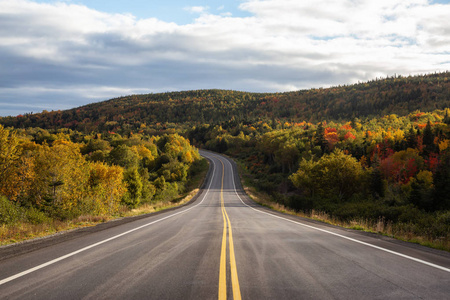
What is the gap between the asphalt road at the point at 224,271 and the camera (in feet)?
14.9

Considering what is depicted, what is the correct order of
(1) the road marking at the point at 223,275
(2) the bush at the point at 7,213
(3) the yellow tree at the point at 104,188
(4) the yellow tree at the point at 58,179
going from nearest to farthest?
(1) the road marking at the point at 223,275
(2) the bush at the point at 7,213
(4) the yellow tree at the point at 58,179
(3) the yellow tree at the point at 104,188

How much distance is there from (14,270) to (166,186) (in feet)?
194

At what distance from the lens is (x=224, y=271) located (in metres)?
5.67

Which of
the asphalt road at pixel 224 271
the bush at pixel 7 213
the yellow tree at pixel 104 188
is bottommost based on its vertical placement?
the yellow tree at pixel 104 188

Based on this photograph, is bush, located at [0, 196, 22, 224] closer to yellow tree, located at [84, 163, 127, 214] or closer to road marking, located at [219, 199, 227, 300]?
road marking, located at [219, 199, 227, 300]

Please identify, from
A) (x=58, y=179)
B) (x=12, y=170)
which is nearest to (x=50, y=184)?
(x=58, y=179)

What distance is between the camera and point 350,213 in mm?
30016

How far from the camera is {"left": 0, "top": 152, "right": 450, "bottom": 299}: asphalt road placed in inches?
179

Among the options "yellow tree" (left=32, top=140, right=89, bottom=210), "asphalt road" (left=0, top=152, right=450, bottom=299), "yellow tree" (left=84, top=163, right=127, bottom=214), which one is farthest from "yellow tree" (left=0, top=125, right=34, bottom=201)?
"asphalt road" (left=0, top=152, right=450, bottom=299)

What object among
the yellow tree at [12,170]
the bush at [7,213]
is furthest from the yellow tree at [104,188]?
the bush at [7,213]

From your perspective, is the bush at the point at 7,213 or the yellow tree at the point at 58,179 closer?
the bush at the point at 7,213

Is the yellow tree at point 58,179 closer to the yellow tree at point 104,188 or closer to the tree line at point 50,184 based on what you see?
the tree line at point 50,184

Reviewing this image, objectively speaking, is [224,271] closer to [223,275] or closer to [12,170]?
[223,275]

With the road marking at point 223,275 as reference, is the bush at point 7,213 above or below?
below
